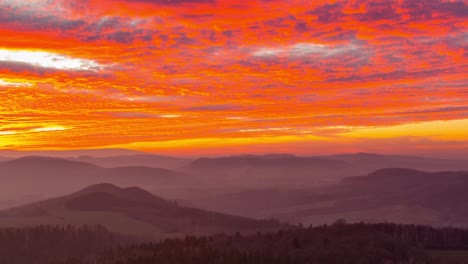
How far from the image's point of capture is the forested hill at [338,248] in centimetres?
4166

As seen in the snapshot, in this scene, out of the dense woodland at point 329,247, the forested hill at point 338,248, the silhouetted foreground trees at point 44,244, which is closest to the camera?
the forested hill at point 338,248

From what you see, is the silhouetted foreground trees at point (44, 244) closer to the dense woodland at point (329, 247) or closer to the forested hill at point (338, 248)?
the dense woodland at point (329, 247)

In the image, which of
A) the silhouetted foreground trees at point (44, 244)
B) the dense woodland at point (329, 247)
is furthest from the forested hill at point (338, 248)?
the silhouetted foreground trees at point (44, 244)

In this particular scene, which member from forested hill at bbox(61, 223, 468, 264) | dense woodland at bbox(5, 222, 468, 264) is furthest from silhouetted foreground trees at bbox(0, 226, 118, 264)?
forested hill at bbox(61, 223, 468, 264)

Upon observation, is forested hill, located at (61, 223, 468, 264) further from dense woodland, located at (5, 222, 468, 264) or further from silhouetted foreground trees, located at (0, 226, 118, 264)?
silhouetted foreground trees, located at (0, 226, 118, 264)

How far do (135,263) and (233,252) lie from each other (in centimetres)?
946

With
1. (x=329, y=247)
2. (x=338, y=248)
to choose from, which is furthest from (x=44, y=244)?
(x=338, y=248)

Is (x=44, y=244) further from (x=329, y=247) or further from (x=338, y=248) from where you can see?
(x=338, y=248)

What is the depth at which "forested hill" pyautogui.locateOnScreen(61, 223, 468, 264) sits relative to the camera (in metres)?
41.7

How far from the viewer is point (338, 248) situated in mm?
43844

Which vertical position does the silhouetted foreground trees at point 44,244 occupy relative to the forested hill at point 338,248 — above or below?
below

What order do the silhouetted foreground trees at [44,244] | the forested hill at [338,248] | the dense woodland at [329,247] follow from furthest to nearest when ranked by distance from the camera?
the silhouetted foreground trees at [44,244], the dense woodland at [329,247], the forested hill at [338,248]

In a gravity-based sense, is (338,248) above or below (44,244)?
above

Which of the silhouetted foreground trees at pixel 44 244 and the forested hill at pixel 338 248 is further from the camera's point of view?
the silhouetted foreground trees at pixel 44 244
